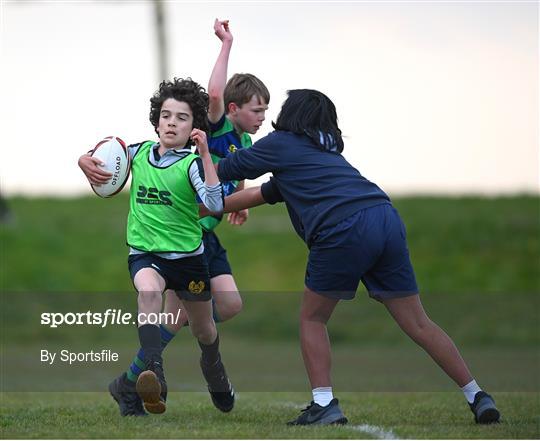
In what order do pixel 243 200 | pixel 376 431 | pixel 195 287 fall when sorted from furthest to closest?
pixel 243 200 < pixel 195 287 < pixel 376 431

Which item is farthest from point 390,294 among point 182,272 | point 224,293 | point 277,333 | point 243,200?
point 277,333

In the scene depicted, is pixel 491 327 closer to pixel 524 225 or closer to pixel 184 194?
pixel 524 225

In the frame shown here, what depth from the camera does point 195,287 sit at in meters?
7.12

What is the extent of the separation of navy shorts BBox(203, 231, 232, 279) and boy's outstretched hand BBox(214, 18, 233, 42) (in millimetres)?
1239

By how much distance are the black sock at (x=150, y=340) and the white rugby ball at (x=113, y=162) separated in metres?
0.84

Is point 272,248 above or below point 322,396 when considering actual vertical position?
below

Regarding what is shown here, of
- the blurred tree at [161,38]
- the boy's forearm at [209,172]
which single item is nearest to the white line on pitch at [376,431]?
the boy's forearm at [209,172]

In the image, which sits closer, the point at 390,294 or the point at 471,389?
the point at 390,294

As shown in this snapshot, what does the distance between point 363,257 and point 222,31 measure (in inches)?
67.8

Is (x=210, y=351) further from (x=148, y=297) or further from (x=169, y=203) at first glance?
(x=169, y=203)

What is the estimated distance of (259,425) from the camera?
6.98m

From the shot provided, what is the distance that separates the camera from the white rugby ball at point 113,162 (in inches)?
278

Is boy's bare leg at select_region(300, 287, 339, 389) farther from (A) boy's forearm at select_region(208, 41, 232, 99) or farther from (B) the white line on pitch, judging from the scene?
(A) boy's forearm at select_region(208, 41, 232, 99)

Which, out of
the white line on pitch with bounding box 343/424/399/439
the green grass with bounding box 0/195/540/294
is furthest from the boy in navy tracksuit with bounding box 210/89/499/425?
the green grass with bounding box 0/195/540/294
